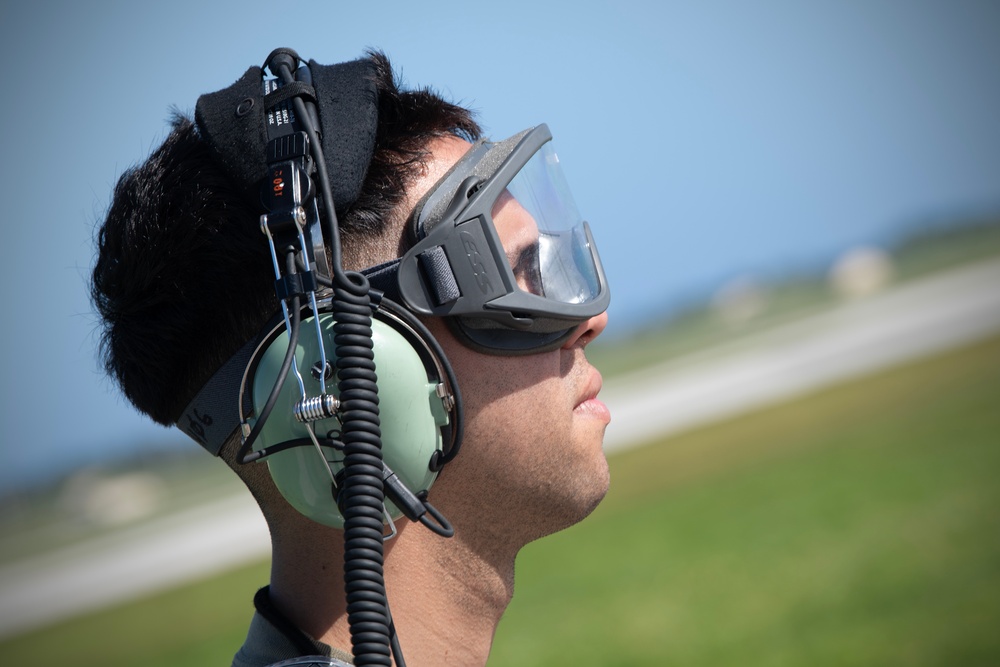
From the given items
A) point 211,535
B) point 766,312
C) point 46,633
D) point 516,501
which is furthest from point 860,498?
point 766,312

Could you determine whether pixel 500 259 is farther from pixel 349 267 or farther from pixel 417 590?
pixel 417 590

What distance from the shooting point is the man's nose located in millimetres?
2189

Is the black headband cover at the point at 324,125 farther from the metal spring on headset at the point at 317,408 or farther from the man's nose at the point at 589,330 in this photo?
the man's nose at the point at 589,330

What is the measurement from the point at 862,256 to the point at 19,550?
52841 mm

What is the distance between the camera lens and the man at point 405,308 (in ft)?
6.51

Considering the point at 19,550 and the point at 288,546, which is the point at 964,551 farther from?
the point at 19,550

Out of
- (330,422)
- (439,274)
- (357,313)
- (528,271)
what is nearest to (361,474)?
(330,422)

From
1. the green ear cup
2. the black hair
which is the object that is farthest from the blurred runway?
the green ear cup

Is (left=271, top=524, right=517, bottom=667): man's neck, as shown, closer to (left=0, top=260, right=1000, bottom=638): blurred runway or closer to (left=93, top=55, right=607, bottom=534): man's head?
(left=93, top=55, right=607, bottom=534): man's head

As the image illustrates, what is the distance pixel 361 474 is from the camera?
1714 millimetres

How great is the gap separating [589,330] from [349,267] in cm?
A: 64

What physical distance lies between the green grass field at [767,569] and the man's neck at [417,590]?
563cm

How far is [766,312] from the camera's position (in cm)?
5597

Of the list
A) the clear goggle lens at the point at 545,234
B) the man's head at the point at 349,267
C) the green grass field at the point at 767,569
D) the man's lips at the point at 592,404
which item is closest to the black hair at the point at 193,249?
the man's head at the point at 349,267
